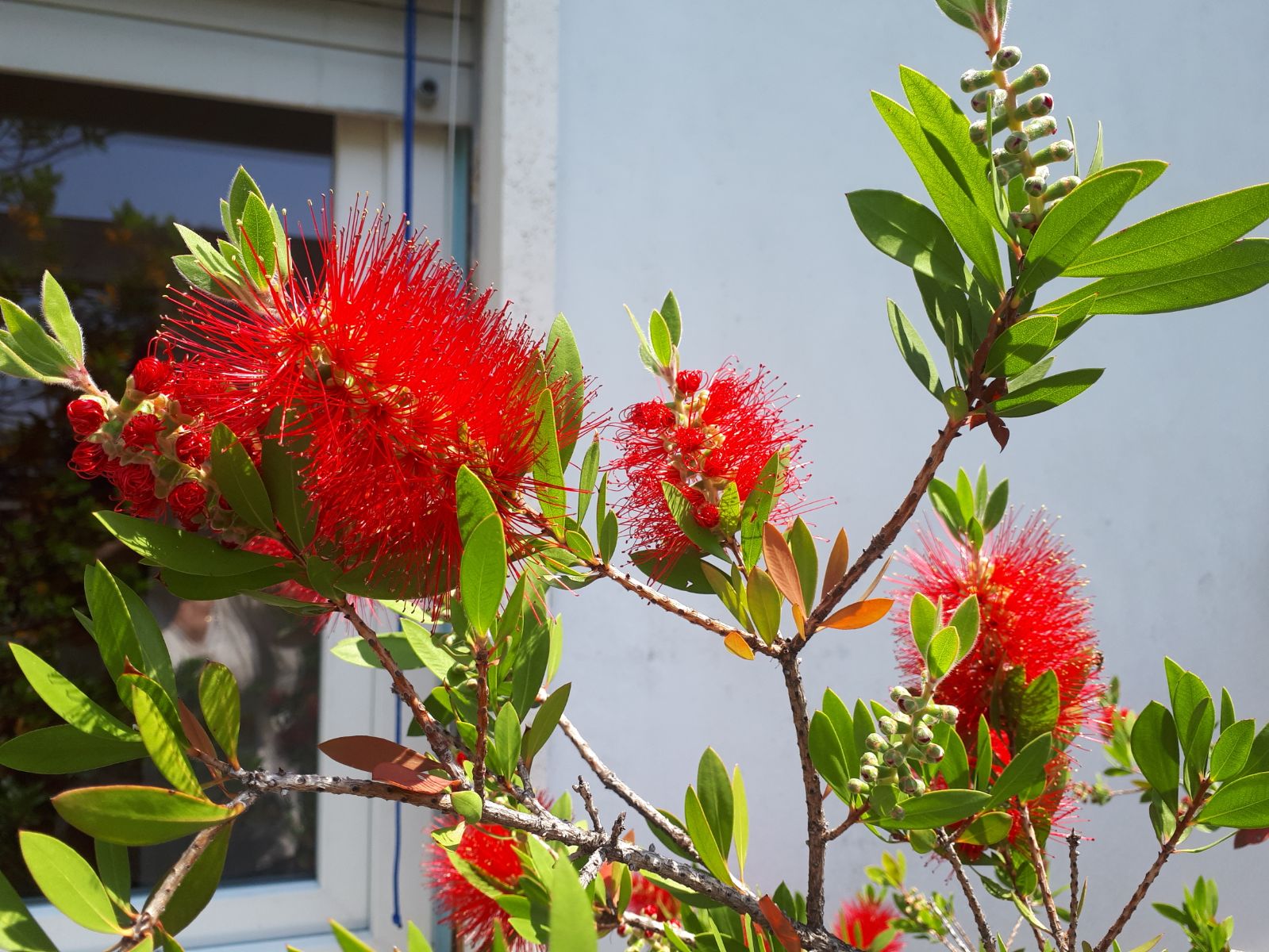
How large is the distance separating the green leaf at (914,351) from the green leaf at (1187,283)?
0.04 metres

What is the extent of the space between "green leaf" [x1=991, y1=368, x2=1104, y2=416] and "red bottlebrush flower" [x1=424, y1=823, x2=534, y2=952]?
283 mm

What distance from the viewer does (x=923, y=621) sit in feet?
1.09

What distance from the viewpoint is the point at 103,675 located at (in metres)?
1.19

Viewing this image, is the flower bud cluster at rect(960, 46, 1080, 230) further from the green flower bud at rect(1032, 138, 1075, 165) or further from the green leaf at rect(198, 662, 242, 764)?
the green leaf at rect(198, 662, 242, 764)

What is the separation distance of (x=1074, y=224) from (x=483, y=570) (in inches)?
7.7

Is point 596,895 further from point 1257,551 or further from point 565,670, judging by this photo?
point 1257,551

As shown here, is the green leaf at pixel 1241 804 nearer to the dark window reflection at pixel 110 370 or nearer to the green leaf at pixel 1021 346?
the green leaf at pixel 1021 346

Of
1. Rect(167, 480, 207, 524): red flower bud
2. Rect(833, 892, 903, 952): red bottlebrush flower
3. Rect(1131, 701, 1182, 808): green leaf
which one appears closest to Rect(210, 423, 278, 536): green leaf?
Rect(167, 480, 207, 524): red flower bud

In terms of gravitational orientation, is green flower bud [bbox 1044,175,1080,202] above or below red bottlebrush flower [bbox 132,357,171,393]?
above

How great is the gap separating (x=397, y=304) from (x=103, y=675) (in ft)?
3.71

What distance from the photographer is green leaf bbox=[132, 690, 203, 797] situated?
9.4 inches

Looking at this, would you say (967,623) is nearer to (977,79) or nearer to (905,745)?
(905,745)

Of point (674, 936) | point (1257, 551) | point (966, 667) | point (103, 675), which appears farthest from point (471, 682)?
point (1257, 551)

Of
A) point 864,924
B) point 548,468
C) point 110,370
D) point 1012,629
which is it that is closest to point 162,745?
point 548,468
